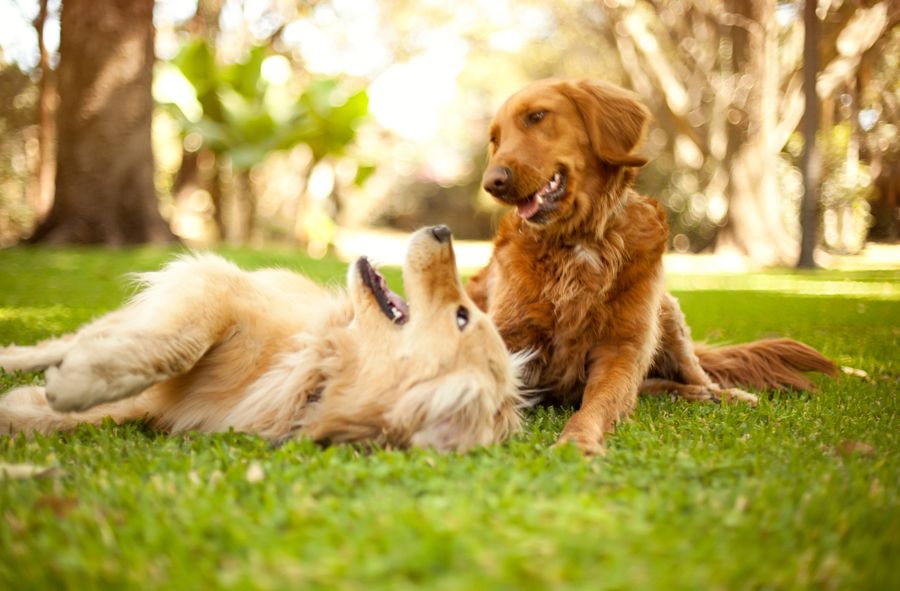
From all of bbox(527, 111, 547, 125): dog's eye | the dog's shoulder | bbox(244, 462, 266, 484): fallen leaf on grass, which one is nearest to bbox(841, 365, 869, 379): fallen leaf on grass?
the dog's shoulder

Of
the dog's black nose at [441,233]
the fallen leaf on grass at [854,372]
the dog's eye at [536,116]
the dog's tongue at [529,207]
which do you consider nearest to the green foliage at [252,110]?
the dog's eye at [536,116]

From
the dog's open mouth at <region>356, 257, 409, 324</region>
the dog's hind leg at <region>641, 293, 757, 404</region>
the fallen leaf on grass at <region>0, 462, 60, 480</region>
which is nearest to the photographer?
the fallen leaf on grass at <region>0, 462, 60, 480</region>

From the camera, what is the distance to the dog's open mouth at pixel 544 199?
3861mm

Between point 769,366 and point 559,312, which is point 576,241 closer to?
point 559,312

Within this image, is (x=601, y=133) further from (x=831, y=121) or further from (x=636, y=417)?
(x=831, y=121)

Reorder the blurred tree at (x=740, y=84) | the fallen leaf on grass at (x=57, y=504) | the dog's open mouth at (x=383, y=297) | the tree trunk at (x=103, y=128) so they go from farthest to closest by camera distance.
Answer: the blurred tree at (x=740, y=84), the tree trunk at (x=103, y=128), the dog's open mouth at (x=383, y=297), the fallen leaf on grass at (x=57, y=504)

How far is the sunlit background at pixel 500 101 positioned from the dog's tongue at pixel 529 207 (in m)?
10.4

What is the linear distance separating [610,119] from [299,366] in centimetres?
213

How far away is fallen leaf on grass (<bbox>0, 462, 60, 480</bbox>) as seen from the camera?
2.24 meters

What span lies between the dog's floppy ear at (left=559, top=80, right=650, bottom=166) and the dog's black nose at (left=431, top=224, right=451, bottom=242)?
125cm

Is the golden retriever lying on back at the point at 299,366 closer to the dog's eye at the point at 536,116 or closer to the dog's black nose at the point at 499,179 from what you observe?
the dog's black nose at the point at 499,179

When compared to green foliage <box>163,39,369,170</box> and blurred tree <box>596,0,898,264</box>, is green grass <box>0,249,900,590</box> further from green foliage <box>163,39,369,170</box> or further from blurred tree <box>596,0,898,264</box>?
green foliage <box>163,39,369,170</box>

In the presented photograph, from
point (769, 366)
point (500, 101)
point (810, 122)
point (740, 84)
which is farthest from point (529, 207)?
point (500, 101)

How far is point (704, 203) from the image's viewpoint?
2123 cm
